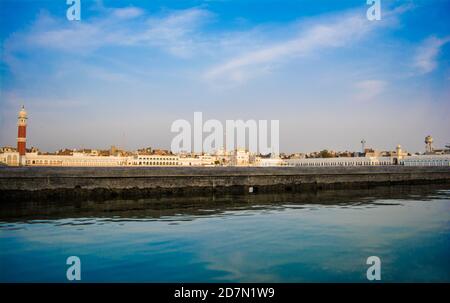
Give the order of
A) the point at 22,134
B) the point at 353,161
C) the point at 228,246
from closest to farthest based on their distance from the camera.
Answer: the point at 228,246, the point at 22,134, the point at 353,161

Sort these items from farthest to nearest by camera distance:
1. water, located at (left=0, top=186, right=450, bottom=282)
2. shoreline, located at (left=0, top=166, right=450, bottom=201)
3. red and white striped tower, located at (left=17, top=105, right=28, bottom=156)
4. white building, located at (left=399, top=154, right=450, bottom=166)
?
red and white striped tower, located at (left=17, top=105, right=28, bottom=156)
white building, located at (left=399, top=154, right=450, bottom=166)
shoreline, located at (left=0, top=166, right=450, bottom=201)
water, located at (left=0, top=186, right=450, bottom=282)

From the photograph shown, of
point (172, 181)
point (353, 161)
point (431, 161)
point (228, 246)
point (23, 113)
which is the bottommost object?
point (228, 246)

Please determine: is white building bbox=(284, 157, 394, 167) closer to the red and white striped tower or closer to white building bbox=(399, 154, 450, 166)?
white building bbox=(399, 154, 450, 166)

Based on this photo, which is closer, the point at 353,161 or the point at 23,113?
the point at 23,113

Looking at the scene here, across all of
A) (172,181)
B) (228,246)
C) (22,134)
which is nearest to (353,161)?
(172,181)

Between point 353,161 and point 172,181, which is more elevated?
point 353,161

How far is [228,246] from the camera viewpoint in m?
10.8

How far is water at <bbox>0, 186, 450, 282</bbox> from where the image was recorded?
810 cm

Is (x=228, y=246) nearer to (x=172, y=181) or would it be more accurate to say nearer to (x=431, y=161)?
(x=172, y=181)

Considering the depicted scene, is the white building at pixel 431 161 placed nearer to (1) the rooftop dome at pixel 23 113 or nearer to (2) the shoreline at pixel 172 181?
(2) the shoreline at pixel 172 181

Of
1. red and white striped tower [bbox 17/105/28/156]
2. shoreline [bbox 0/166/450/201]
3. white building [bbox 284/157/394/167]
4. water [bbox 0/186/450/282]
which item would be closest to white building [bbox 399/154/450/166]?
white building [bbox 284/157/394/167]

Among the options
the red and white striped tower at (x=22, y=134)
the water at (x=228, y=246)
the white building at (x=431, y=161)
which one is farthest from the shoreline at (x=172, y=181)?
the red and white striped tower at (x=22, y=134)
